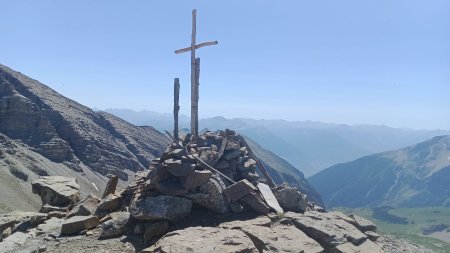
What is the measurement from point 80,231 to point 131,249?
413 centimetres

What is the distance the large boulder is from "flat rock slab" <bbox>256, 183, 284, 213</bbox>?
12232 millimetres

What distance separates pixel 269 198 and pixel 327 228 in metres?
3.37

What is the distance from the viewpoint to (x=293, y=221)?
71.1 feet

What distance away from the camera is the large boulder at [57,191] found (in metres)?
28.1

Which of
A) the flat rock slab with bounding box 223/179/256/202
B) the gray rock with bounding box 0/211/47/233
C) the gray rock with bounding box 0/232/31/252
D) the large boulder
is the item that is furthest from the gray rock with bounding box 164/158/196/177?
the large boulder

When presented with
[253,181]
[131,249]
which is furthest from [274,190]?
[131,249]

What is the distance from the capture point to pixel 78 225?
21.9m

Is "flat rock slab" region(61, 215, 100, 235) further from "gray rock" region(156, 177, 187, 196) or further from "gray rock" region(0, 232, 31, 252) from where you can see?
"gray rock" region(156, 177, 187, 196)

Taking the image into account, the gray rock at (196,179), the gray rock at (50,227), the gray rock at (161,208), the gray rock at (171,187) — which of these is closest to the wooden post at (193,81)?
the gray rock at (171,187)

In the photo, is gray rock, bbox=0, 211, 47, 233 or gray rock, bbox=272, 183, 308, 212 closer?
gray rock, bbox=272, 183, 308, 212

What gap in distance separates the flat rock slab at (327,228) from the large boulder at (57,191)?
14133 millimetres

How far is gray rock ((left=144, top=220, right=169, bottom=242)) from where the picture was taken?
65.1ft

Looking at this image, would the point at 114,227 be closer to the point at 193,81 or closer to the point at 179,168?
the point at 179,168

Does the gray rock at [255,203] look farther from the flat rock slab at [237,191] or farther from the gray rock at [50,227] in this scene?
the gray rock at [50,227]
